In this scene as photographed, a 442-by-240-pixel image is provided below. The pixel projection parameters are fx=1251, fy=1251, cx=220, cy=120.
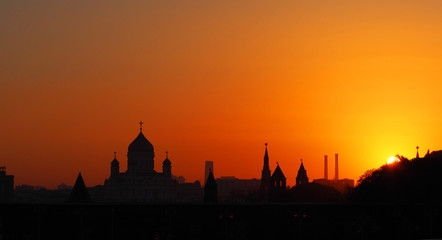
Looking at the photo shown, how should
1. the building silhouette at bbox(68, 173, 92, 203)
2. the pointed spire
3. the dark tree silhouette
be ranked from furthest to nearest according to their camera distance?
the pointed spire, the building silhouette at bbox(68, 173, 92, 203), the dark tree silhouette

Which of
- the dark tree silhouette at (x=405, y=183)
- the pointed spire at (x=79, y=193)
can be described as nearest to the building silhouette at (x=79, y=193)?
the pointed spire at (x=79, y=193)

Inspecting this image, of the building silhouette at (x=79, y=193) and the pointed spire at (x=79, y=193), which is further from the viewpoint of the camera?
the pointed spire at (x=79, y=193)

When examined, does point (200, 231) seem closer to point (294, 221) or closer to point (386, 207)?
point (294, 221)

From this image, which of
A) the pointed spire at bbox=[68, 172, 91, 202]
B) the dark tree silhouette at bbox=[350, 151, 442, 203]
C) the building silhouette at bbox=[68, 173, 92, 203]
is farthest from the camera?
the pointed spire at bbox=[68, 172, 91, 202]

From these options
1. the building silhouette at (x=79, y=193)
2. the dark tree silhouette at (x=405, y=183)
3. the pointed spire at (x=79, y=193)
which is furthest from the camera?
the pointed spire at (x=79, y=193)

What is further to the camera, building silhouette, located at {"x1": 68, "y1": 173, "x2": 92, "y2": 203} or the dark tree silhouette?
building silhouette, located at {"x1": 68, "y1": 173, "x2": 92, "y2": 203}

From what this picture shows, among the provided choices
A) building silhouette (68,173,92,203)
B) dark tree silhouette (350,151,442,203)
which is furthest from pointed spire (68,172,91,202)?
dark tree silhouette (350,151,442,203)

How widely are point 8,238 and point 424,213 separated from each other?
89.5 ft

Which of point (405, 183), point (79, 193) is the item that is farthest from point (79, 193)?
point (405, 183)

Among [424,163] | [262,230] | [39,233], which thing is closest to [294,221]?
[262,230]

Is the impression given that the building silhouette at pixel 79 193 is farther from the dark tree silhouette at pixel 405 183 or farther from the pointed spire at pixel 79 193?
the dark tree silhouette at pixel 405 183

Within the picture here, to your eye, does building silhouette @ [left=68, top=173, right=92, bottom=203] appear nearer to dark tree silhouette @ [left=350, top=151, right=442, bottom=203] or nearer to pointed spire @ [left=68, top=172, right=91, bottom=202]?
pointed spire @ [left=68, top=172, right=91, bottom=202]

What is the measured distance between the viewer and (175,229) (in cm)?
7756

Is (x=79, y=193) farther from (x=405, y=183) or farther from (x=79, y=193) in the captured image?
(x=405, y=183)
